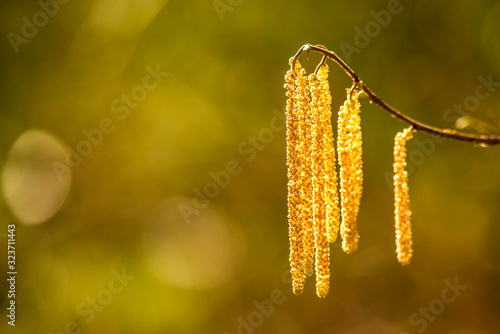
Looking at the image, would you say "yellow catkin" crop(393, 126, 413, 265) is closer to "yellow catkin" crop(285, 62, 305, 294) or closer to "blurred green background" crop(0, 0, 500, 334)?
"yellow catkin" crop(285, 62, 305, 294)

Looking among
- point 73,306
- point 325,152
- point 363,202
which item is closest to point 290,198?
point 325,152

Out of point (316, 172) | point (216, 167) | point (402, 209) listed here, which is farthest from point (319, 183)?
point (216, 167)

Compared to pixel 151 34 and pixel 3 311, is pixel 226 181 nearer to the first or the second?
pixel 151 34

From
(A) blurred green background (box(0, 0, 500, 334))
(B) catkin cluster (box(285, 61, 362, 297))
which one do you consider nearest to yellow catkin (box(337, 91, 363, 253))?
(B) catkin cluster (box(285, 61, 362, 297))

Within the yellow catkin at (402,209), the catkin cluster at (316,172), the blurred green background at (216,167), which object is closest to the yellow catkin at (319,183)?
the catkin cluster at (316,172)

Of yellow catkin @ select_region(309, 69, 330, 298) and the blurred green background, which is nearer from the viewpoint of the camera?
yellow catkin @ select_region(309, 69, 330, 298)

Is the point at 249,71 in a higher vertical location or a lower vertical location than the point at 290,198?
higher

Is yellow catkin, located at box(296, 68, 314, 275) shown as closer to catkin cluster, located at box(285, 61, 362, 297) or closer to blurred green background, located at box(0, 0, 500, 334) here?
catkin cluster, located at box(285, 61, 362, 297)
